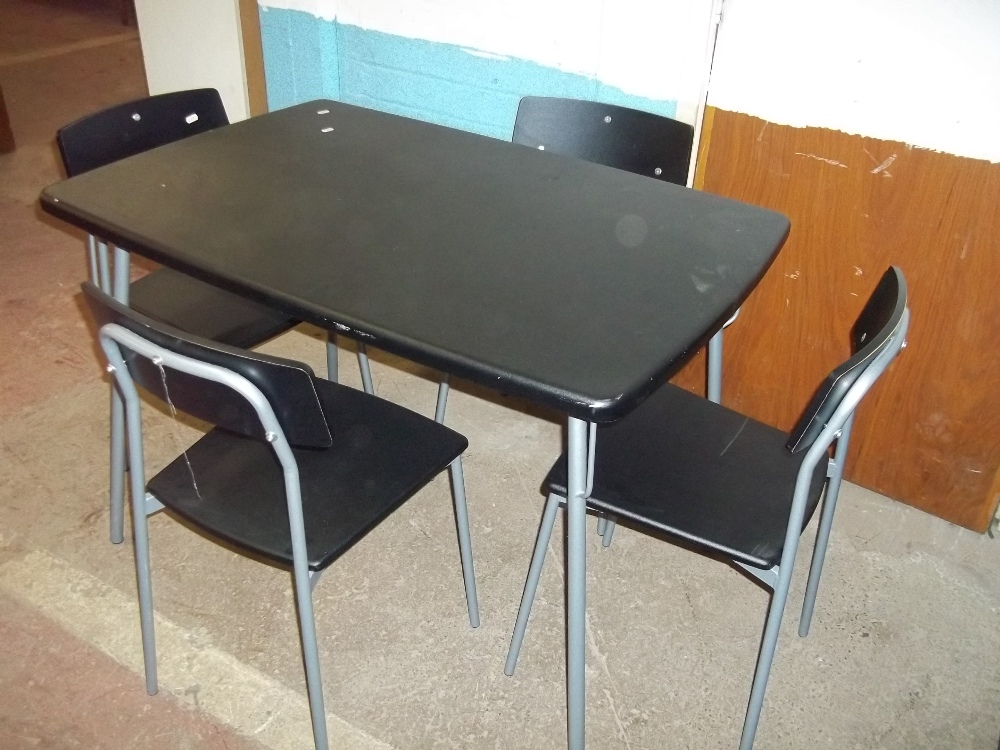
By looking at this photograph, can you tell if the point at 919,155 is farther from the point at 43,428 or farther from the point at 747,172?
the point at 43,428

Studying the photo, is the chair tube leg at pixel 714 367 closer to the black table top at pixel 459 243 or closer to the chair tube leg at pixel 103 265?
the black table top at pixel 459 243

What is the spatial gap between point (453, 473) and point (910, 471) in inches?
45.4

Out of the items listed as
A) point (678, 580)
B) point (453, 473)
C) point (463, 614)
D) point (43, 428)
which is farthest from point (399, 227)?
point (43, 428)

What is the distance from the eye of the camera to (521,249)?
1369 millimetres

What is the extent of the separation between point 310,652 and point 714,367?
3.06ft

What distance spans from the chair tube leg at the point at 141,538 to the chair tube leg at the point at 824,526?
1.08m

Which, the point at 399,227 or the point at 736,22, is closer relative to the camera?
the point at 399,227

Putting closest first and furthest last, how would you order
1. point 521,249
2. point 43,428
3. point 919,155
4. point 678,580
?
1. point 521,249
2. point 919,155
3. point 678,580
4. point 43,428

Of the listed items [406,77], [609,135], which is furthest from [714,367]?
[406,77]

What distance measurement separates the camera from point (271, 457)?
4.75 feet

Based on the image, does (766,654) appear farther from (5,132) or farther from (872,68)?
(5,132)

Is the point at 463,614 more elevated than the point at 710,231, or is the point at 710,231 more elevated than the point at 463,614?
the point at 710,231

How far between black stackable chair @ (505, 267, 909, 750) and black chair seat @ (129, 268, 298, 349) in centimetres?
76

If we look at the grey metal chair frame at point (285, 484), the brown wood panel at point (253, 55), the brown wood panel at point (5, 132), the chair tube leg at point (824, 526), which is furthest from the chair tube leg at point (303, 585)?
the brown wood panel at point (5, 132)
